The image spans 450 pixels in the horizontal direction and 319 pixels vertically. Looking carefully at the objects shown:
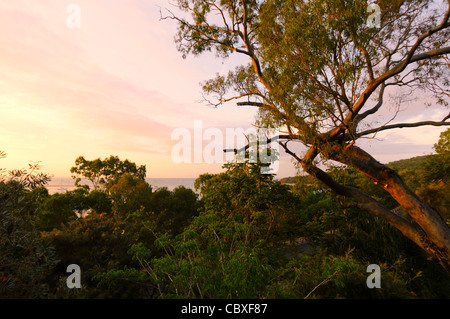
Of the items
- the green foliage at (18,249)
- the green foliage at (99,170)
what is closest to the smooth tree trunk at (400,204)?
the green foliage at (18,249)

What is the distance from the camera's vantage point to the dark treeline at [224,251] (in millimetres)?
3355

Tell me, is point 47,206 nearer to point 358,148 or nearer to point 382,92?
point 358,148

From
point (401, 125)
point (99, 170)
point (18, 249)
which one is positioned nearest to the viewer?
point (18, 249)

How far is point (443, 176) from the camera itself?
22953mm

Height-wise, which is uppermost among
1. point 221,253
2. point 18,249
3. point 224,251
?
point 18,249

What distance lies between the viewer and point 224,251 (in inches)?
231

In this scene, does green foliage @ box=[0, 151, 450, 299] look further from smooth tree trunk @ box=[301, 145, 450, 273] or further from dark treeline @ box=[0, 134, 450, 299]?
smooth tree trunk @ box=[301, 145, 450, 273]

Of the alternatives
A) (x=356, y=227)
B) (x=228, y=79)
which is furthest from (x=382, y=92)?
(x=228, y=79)

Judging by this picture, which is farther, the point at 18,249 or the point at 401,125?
the point at 401,125

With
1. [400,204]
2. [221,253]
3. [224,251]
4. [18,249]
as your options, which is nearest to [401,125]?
[400,204]

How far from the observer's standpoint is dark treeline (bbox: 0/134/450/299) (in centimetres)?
336

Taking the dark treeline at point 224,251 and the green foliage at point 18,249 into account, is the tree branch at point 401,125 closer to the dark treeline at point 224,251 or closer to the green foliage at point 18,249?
the dark treeline at point 224,251

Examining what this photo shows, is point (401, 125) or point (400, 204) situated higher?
point (401, 125)

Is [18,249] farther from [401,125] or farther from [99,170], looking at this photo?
[99,170]
